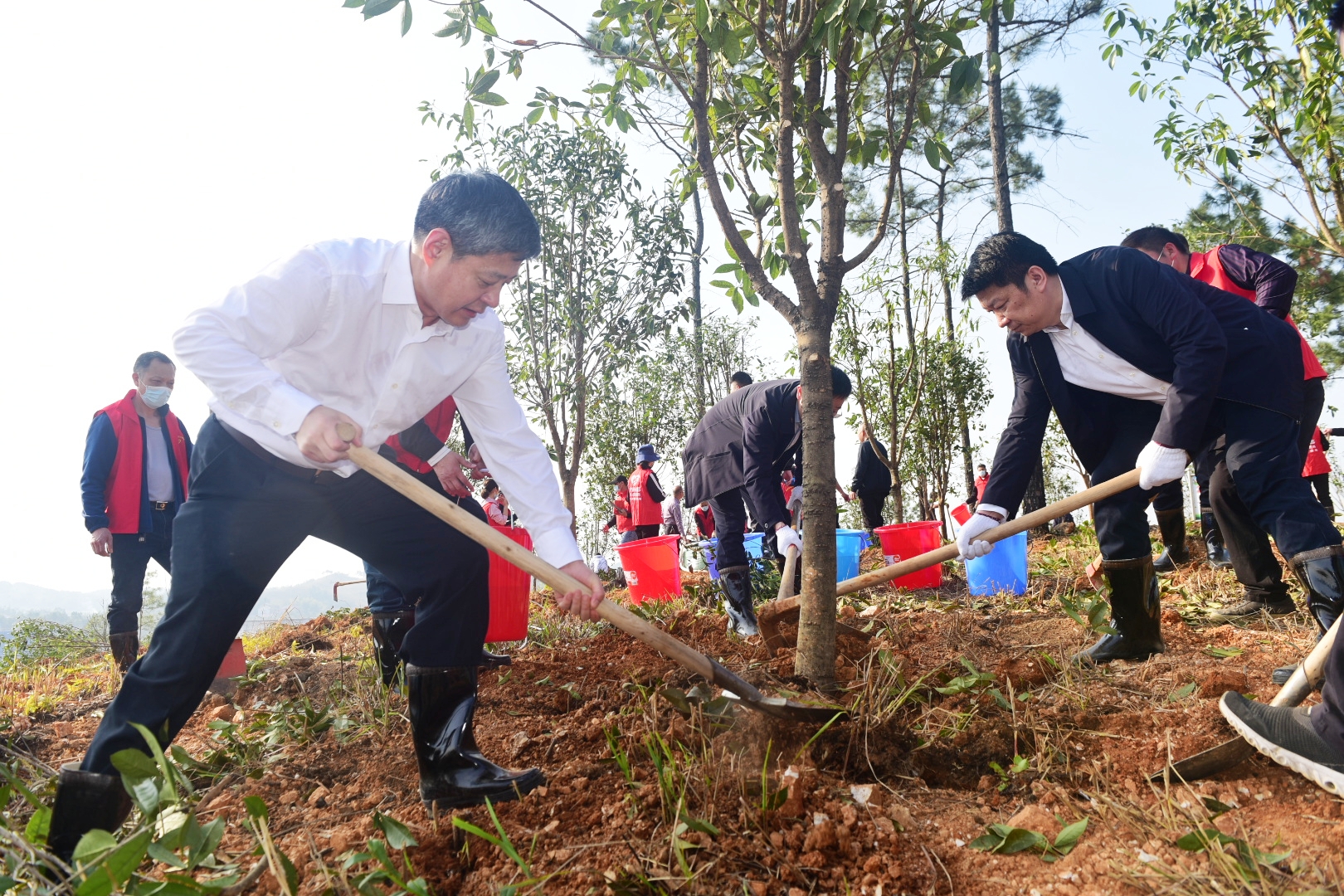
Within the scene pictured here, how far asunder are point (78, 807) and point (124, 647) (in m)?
3.44

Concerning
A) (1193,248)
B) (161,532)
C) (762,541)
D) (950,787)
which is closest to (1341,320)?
(1193,248)

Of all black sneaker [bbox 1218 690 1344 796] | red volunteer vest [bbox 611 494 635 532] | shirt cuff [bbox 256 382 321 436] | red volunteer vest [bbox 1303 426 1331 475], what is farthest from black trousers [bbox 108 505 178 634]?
red volunteer vest [bbox 1303 426 1331 475]

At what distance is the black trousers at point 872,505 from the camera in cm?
950

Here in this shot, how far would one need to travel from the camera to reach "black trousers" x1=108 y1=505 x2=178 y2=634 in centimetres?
448

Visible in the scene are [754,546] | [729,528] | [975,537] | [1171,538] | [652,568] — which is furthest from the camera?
[754,546]

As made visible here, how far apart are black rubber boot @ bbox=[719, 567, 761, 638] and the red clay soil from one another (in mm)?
1372

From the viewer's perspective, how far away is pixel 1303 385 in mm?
2818

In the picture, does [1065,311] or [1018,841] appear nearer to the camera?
[1018,841]

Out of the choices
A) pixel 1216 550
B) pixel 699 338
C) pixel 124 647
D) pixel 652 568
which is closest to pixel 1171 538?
pixel 1216 550

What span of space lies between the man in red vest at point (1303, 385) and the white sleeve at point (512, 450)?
2.40 m

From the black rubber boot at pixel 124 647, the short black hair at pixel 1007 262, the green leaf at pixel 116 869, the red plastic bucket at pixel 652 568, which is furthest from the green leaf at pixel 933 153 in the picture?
the black rubber boot at pixel 124 647

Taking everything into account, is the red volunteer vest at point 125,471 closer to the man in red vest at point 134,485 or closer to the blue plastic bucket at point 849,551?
the man in red vest at point 134,485

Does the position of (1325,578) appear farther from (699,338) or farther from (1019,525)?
(699,338)

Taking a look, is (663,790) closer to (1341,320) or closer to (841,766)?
(841,766)
